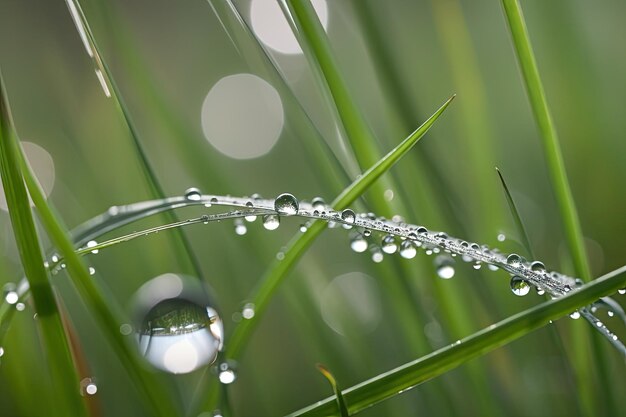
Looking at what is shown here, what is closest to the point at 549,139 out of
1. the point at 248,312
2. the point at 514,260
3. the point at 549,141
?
the point at 549,141

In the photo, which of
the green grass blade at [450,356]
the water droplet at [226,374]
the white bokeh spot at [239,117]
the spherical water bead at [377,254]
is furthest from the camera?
the white bokeh spot at [239,117]

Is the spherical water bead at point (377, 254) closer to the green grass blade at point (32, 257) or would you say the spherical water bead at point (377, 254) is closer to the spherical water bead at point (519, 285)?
the spherical water bead at point (519, 285)

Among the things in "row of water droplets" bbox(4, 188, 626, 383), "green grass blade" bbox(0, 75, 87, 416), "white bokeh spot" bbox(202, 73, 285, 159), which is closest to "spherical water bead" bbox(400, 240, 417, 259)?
"row of water droplets" bbox(4, 188, 626, 383)

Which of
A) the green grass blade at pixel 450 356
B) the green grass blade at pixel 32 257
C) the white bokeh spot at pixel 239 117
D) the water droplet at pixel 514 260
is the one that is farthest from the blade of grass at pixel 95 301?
the white bokeh spot at pixel 239 117

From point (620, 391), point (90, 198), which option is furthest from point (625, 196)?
point (90, 198)

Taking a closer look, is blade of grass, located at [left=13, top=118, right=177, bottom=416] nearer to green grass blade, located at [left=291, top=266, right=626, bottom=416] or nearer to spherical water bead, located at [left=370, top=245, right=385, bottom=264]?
green grass blade, located at [left=291, top=266, right=626, bottom=416]

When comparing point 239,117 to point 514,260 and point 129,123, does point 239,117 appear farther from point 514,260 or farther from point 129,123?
point 514,260
